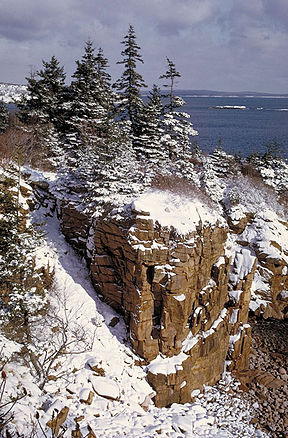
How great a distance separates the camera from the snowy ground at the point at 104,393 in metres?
11.0

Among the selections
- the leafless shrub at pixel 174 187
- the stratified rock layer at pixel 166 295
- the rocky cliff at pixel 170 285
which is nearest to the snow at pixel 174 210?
the rocky cliff at pixel 170 285

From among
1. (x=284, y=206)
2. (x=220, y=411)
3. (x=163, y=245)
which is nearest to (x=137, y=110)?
(x=284, y=206)

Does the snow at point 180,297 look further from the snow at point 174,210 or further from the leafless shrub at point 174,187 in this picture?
the leafless shrub at point 174,187

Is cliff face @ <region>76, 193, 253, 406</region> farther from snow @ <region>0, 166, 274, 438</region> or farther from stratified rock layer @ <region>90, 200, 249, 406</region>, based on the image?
snow @ <region>0, 166, 274, 438</region>

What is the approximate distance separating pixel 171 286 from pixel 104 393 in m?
5.12

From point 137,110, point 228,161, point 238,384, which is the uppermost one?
point 137,110

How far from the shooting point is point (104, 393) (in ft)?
40.6

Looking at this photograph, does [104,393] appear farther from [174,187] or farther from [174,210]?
[174,187]

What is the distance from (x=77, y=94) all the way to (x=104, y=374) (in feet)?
74.9

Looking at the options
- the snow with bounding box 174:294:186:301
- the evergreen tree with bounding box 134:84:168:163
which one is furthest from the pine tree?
the snow with bounding box 174:294:186:301

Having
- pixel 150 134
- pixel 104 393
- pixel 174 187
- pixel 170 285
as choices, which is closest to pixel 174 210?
pixel 174 187

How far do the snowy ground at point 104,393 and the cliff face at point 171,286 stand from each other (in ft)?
2.37

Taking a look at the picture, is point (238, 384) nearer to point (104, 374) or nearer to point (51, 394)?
point (104, 374)

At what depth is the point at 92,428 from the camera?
35.2 feet
